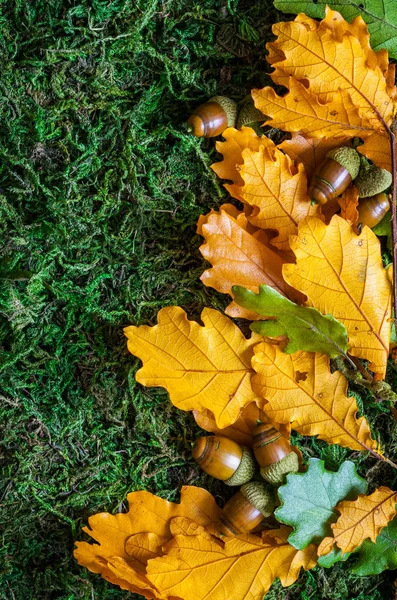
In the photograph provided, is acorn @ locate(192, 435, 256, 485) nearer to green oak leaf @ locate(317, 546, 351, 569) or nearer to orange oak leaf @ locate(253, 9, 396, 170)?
green oak leaf @ locate(317, 546, 351, 569)

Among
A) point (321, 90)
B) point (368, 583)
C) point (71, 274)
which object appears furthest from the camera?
point (368, 583)

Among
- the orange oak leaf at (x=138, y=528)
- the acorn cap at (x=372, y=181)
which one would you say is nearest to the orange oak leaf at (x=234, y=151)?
the acorn cap at (x=372, y=181)

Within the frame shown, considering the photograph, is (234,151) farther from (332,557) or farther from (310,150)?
(332,557)

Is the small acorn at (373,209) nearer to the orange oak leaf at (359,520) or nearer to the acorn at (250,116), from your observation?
the acorn at (250,116)

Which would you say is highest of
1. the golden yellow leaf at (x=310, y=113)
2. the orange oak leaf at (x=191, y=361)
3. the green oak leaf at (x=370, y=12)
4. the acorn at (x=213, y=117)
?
the green oak leaf at (x=370, y=12)

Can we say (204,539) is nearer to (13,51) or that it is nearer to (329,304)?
(329,304)

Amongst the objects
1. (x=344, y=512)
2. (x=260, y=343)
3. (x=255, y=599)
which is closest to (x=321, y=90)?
(x=260, y=343)
